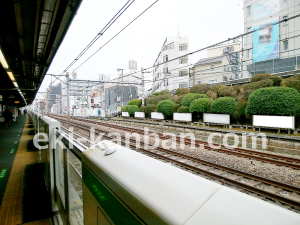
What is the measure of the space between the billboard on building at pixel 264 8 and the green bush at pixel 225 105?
36.8 feet

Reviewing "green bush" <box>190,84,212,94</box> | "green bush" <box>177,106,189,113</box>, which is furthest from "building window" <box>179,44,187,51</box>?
"green bush" <box>177,106,189,113</box>

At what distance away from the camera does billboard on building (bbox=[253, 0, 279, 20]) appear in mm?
18125

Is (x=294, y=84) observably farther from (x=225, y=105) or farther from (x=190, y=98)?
(x=190, y=98)

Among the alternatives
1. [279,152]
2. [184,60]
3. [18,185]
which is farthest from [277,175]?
[184,60]

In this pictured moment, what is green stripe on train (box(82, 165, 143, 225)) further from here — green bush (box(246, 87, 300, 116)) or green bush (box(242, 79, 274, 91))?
green bush (box(242, 79, 274, 91))

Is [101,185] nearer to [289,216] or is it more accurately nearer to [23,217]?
[289,216]

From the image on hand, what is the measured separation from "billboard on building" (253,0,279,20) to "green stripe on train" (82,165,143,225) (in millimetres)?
22810

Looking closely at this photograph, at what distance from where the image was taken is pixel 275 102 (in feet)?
35.6

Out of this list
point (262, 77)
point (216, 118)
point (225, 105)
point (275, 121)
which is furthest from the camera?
point (216, 118)

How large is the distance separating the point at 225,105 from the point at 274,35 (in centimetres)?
886

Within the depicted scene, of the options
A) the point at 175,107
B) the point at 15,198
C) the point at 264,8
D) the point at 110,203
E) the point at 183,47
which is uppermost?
the point at 183,47

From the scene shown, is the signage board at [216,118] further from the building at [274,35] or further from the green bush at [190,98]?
the building at [274,35]

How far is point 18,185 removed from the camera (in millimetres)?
4312

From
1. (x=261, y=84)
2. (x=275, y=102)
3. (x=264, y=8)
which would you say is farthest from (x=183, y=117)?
(x=264, y=8)
